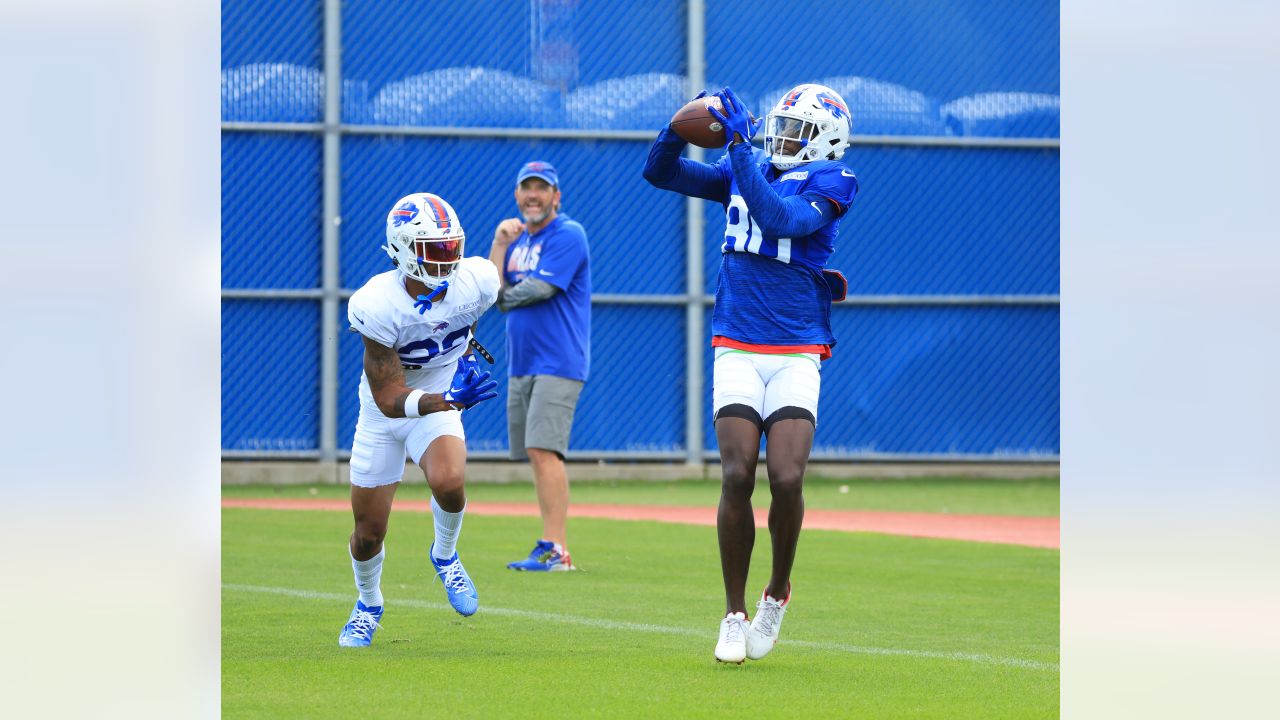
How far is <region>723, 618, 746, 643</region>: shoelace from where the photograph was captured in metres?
6.00

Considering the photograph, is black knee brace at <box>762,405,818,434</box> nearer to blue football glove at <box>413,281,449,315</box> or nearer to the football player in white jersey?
the football player in white jersey

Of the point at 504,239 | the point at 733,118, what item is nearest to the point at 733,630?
the point at 733,118

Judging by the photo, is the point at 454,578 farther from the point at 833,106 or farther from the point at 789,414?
the point at 833,106

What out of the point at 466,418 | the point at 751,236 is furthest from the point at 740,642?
the point at 466,418

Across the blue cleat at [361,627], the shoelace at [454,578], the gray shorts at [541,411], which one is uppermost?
the gray shorts at [541,411]

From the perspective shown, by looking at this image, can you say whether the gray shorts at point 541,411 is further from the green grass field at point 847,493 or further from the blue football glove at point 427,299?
the green grass field at point 847,493

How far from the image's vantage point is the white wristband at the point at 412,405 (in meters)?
6.38

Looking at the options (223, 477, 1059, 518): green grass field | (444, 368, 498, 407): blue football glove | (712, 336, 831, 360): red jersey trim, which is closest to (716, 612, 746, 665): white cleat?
(712, 336, 831, 360): red jersey trim

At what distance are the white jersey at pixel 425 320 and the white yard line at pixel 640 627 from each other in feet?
4.05

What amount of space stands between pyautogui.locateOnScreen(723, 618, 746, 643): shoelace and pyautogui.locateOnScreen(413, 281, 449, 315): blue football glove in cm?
175

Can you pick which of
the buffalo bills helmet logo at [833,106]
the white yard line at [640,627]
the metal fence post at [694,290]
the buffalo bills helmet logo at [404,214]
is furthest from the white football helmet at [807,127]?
the metal fence post at [694,290]

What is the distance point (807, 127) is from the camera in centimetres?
633
